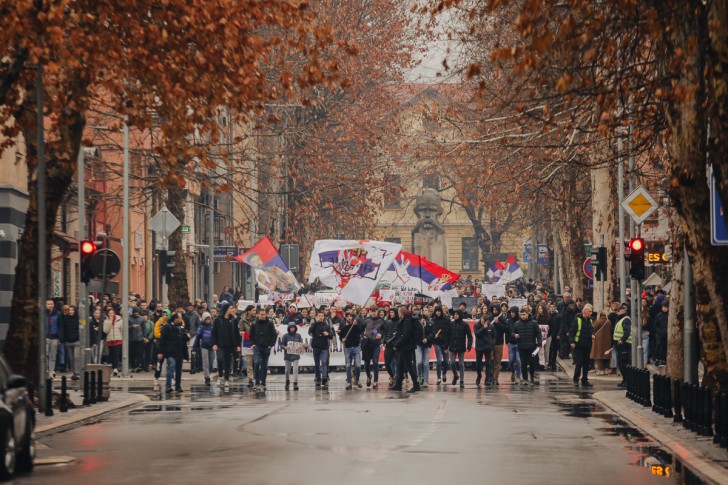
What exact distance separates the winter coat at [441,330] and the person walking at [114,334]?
7778mm

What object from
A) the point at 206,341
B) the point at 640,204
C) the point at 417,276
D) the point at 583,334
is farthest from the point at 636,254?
the point at 417,276

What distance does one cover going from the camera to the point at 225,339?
35438 mm

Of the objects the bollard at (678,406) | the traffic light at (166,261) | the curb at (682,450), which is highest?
the traffic light at (166,261)

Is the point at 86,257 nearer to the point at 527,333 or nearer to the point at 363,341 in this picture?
the point at 363,341

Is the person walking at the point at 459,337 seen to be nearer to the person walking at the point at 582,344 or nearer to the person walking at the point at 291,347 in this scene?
the person walking at the point at 582,344

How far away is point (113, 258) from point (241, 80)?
6.78 m

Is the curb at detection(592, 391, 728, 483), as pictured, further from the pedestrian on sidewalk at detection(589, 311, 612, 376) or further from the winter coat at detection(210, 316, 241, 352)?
the pedestrian on sidewalk at detection(589, 311, 612, 376)

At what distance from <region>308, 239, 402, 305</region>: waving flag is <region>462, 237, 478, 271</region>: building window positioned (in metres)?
80.7

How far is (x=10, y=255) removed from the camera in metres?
40.4

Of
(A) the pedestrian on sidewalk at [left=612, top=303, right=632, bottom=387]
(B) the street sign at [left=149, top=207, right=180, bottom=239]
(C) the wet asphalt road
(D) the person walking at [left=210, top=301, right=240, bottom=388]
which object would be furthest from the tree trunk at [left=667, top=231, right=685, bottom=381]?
(B) the street sign at [left=149, top=207, right=180, bottom=239]

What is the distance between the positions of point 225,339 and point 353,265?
958 cm

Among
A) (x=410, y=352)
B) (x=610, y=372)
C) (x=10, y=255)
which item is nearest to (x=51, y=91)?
(x=410, y=352)

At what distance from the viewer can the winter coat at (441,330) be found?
35500 millimetres

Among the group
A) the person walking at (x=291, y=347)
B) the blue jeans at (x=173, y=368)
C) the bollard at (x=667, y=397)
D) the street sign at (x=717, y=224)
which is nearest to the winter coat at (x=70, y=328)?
the blue jeans at (x=173, y=368)
